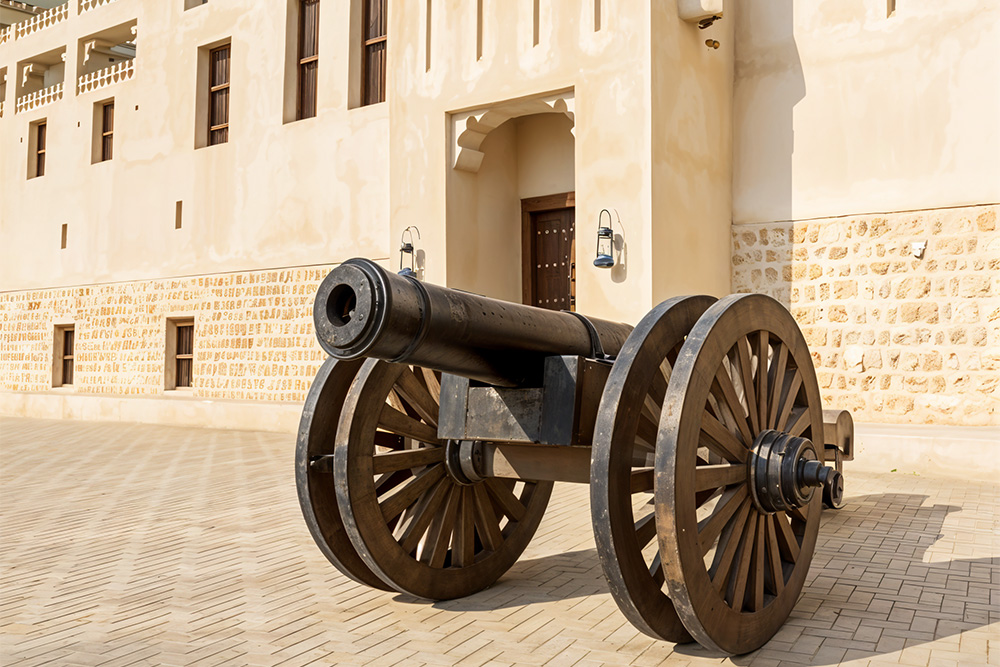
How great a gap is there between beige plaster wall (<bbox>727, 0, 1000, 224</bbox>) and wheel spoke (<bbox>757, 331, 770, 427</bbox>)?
6.50m

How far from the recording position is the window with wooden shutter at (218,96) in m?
15.2

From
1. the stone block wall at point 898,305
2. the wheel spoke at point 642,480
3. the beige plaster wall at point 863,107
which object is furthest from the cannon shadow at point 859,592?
the beige plaster wall at point 863,107

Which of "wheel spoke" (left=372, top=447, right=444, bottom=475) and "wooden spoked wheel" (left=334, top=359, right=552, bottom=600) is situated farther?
"wheel spoke" (left=372, top=447, right=444, bottom=475)

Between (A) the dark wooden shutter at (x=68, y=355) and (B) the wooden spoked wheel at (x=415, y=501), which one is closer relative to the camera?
(B) the wooden spoked wheel at (x=415, y=501)

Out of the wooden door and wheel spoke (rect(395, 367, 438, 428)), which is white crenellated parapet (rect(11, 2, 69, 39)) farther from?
wheel spoke (rect(395, 367, 438, 428))

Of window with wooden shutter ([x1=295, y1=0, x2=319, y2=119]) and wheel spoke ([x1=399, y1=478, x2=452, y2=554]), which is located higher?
window with wooden shutter ([x1=295, y1=0, x2=319, y2=119])

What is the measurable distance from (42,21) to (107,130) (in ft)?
12.4

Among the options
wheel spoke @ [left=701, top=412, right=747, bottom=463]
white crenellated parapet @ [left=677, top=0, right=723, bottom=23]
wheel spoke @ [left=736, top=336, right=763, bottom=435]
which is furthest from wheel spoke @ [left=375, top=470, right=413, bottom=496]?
white crenellated parapet @ [left=677, top=0, right=723, bottom=23]

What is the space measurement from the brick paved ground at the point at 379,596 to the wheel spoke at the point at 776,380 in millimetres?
912

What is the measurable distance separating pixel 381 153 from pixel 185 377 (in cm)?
598

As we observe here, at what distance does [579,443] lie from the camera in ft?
11.6

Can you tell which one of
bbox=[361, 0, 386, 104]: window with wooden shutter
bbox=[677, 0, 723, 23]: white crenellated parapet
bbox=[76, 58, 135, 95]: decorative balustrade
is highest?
bbox=[76, 58, 135, 95]: decorative balustrade

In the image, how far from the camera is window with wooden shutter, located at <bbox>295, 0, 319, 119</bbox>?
45.5 feet

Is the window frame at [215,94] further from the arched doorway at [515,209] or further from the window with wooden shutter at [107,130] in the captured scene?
the arched doorway at [515,209]
